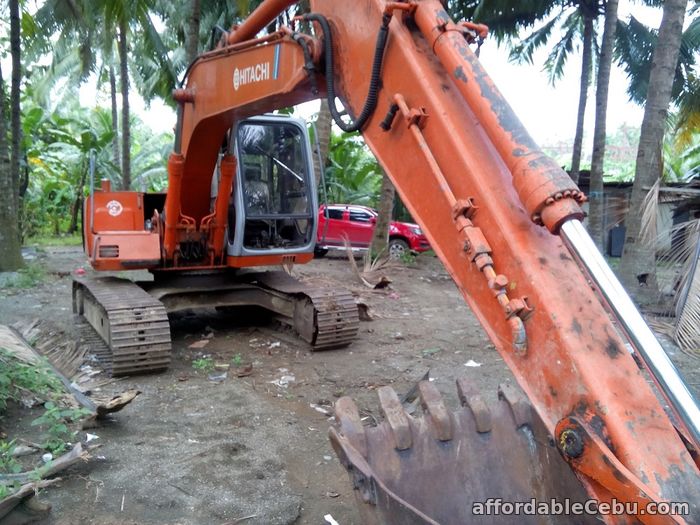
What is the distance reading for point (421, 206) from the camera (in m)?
2.67

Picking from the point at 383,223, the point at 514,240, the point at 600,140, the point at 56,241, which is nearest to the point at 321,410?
the point at 514,240

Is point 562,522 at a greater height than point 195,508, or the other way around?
point 562,522

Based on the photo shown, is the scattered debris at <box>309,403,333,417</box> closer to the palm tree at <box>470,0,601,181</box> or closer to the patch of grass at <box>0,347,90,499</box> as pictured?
the patch of grass at <box>0,347,90,499</box>

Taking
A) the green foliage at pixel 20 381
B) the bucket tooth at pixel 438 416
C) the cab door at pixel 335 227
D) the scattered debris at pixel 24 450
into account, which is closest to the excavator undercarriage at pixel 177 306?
the green foliage at pixel 20 381

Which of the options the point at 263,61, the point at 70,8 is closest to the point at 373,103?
the point at 263,61

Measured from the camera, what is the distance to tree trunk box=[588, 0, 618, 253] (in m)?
12.9

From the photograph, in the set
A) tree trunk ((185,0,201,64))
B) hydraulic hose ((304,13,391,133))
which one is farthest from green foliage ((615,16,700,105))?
hydraulic hose ((304,13,391,133))

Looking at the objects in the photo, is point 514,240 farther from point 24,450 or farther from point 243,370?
point 243,370

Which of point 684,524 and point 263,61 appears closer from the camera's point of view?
point 684,524

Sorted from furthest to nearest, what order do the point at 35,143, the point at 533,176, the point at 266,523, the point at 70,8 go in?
the point at 35,143 < the point at 70,8 < the point at 266,523 < the point at 533,176

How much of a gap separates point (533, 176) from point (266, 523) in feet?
7.66

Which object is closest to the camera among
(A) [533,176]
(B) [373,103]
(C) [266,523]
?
(A) [533,176]

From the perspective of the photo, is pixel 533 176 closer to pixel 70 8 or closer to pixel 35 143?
pixel 70 8

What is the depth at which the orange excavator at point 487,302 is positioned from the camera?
1.77 meters
